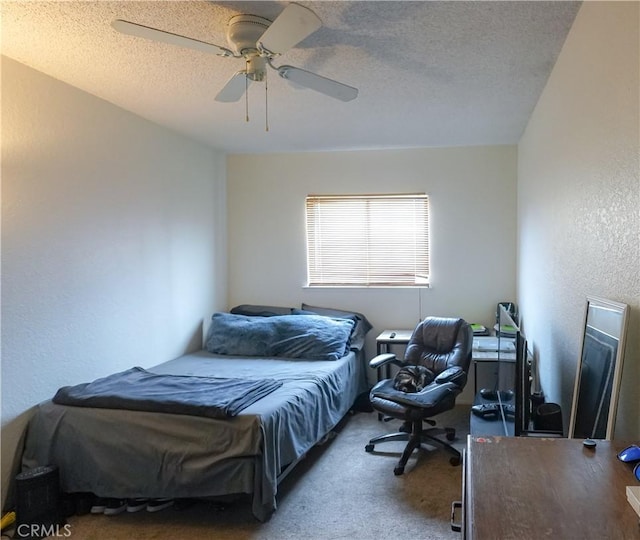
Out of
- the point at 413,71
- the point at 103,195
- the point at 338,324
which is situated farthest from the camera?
the point at 338,324

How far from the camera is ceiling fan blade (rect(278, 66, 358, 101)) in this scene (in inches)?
92.8

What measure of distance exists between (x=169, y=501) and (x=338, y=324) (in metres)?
2.08

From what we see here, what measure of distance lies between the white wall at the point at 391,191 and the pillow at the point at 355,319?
8 centimetres

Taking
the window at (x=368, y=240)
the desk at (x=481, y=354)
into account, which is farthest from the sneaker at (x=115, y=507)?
the window at (x=368, y=240)

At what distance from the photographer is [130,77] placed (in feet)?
9.80

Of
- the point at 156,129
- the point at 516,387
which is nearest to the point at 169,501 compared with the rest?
the point at 516,387

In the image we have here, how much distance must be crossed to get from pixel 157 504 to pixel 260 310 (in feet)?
7.81

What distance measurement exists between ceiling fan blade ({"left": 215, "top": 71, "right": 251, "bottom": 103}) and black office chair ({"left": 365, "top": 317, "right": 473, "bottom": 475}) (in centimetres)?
212

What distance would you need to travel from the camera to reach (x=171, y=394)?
2.88 m

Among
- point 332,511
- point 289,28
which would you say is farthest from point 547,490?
point 332,511

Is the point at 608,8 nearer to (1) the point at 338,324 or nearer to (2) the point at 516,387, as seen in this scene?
(2) the point at 516,387

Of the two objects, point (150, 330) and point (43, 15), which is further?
point (150, 330)

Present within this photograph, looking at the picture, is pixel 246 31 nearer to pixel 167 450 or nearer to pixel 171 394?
pixel 171 394

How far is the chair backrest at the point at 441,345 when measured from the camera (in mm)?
3879
